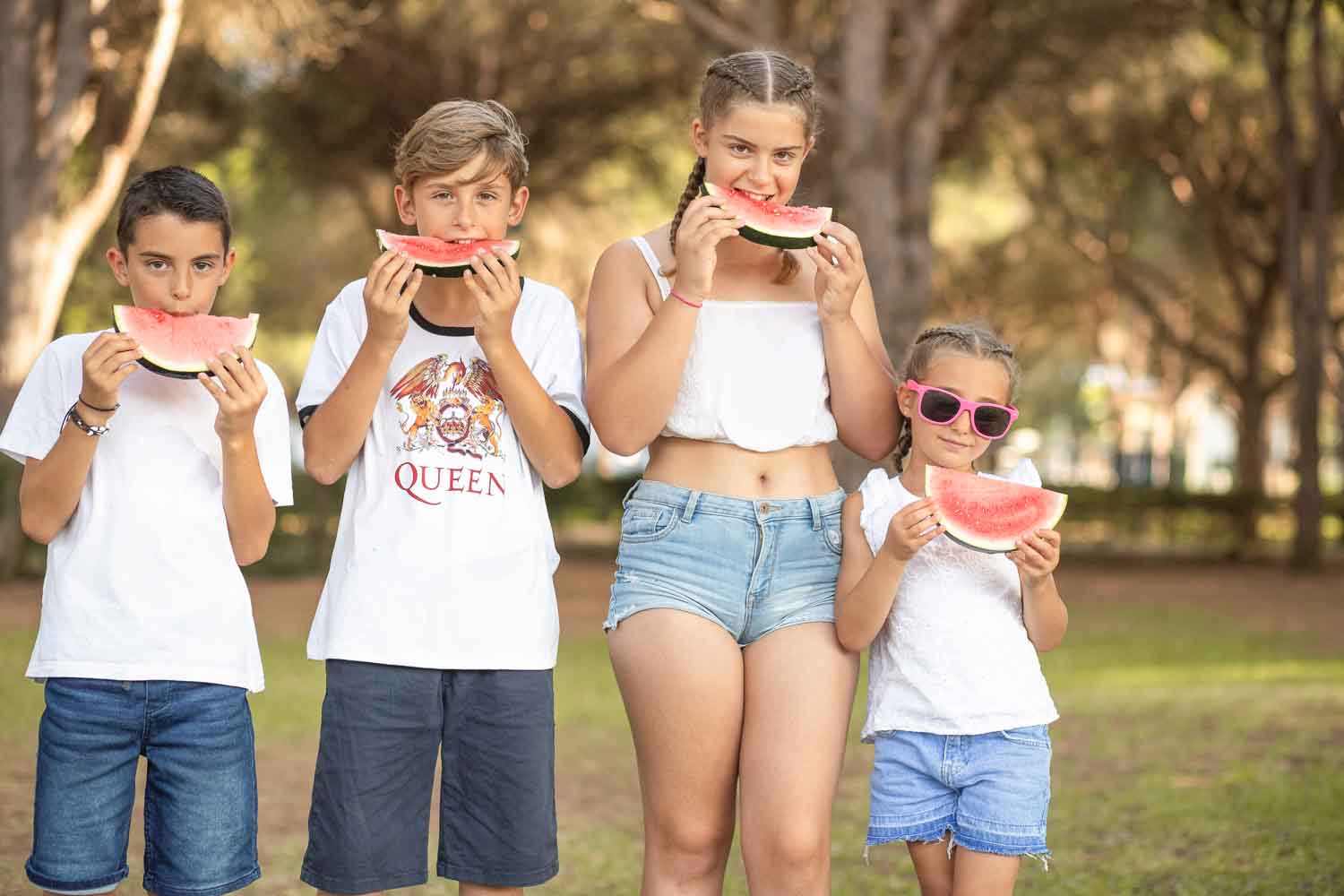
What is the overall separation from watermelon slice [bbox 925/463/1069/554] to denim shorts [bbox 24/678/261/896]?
63.0 inches

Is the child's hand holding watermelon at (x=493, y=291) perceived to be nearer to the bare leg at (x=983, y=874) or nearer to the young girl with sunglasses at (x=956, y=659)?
the young girl with sunglasses at (x=956, y=659)

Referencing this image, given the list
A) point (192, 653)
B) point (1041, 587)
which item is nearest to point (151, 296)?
point (192, 653)

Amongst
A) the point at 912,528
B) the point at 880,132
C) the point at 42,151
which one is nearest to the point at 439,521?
the point at 912,528

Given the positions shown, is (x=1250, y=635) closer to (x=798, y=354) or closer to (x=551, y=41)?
(x=551, y=41)

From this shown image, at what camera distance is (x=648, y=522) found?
3.47m

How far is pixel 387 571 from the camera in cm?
341

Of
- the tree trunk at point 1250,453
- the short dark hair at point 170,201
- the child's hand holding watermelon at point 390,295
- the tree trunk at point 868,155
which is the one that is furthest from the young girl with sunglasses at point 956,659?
the tree trunk at point 1250,453

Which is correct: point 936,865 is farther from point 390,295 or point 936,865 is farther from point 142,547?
point 142,547

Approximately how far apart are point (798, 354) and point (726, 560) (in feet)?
1.67

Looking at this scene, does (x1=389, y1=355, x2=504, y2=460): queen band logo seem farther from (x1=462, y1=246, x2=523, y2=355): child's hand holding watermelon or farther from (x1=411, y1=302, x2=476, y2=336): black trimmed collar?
(x1=462, y1=246, x2=523, y2=355): child's hand holding watermelon

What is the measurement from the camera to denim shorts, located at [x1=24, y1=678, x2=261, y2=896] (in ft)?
11.1

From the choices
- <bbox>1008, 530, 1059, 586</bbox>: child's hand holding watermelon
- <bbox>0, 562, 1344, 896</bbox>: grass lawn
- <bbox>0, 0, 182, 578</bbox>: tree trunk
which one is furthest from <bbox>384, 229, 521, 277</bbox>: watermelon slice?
<bbox>0, 0, 182, 578</bbox>: tree trunk

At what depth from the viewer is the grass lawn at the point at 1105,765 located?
237 inches

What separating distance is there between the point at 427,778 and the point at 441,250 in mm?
1163
